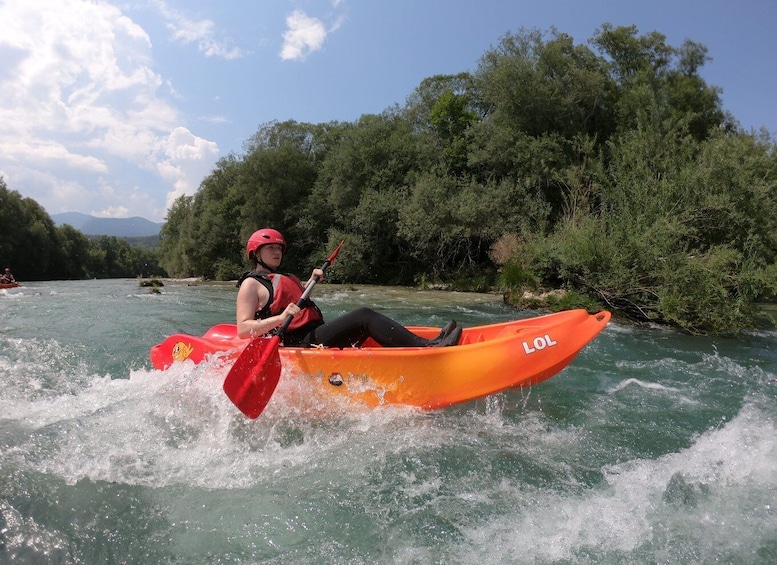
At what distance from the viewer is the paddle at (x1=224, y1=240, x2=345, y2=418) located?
3371 mm

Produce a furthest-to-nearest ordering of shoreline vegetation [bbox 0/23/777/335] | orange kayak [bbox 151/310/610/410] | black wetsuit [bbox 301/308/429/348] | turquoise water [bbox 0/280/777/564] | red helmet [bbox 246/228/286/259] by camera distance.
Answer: shoreline vegetation [bbox 0/23/777/335] < black wetsuit [bbox 301/308/429/348] < red helmet [bbox 246/228/286/259] < orange kayak [bbox 151/310/610/410] < turquoise water [bbox 0/280/777/564]

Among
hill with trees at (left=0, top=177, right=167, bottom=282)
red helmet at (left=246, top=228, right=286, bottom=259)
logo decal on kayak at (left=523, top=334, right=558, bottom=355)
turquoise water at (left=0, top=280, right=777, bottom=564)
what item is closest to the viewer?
turquoise water at (left=0, top=280, right=777, bottom=564)

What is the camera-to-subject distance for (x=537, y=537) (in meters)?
2.25

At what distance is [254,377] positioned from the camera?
11.2ft

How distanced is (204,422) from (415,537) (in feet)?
6.33

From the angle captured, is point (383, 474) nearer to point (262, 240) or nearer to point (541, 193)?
point (262, 240)

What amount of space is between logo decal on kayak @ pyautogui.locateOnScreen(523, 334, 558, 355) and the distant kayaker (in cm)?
59

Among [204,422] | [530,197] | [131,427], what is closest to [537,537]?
[204,422]

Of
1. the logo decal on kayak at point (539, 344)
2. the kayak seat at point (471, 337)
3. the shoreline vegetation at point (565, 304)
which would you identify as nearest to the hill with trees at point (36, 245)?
the shoreline vegetation at point (565, 304)

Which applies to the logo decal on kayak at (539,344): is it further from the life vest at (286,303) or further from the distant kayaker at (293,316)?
the life vest at (286,303)

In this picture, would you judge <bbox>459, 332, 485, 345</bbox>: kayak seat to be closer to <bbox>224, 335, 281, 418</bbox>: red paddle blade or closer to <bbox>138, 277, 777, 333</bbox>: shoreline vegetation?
<bbox>224, 335, 281, 418</bbox>: red paddle blade

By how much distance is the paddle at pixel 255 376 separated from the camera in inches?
133

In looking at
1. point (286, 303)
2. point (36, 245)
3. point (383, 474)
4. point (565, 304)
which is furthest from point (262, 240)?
point (36, 245)

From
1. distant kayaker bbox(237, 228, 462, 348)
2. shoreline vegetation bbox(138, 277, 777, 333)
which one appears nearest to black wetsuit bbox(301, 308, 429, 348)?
distant kayaker bbox(237, 228, 462, 348)
